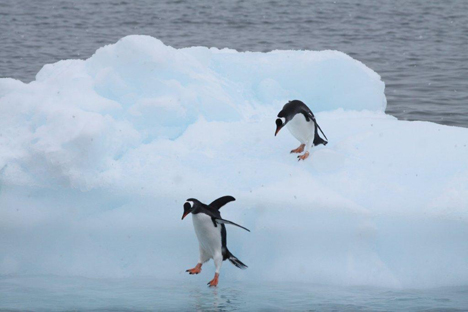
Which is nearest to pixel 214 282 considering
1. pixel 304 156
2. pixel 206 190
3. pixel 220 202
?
pixel 220 202

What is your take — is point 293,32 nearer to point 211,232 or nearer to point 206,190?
point 206,190

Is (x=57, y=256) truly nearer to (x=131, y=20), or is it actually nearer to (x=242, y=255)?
(x=242, y=255)

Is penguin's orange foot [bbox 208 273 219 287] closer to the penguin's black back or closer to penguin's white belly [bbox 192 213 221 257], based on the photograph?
penguin's white belly [bbox 192 213 221 257]

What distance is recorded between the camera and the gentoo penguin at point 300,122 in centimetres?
643

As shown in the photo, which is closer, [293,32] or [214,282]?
[214,282]

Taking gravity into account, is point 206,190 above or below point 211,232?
above

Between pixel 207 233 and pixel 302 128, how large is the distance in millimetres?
1439

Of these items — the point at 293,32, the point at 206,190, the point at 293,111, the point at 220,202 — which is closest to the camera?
the point at 220,202

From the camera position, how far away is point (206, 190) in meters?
6.35

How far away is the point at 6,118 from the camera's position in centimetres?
705

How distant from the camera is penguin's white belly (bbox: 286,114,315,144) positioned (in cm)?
654

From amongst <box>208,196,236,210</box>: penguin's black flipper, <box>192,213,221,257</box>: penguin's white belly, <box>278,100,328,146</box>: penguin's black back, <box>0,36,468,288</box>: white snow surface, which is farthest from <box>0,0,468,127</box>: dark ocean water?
<box>192,213,221,257</box>: penguin's white belly

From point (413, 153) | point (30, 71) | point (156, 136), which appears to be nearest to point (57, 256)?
point (156, 136)

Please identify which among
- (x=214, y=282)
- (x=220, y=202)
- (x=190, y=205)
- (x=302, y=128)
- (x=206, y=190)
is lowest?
(x=214, y=282)
